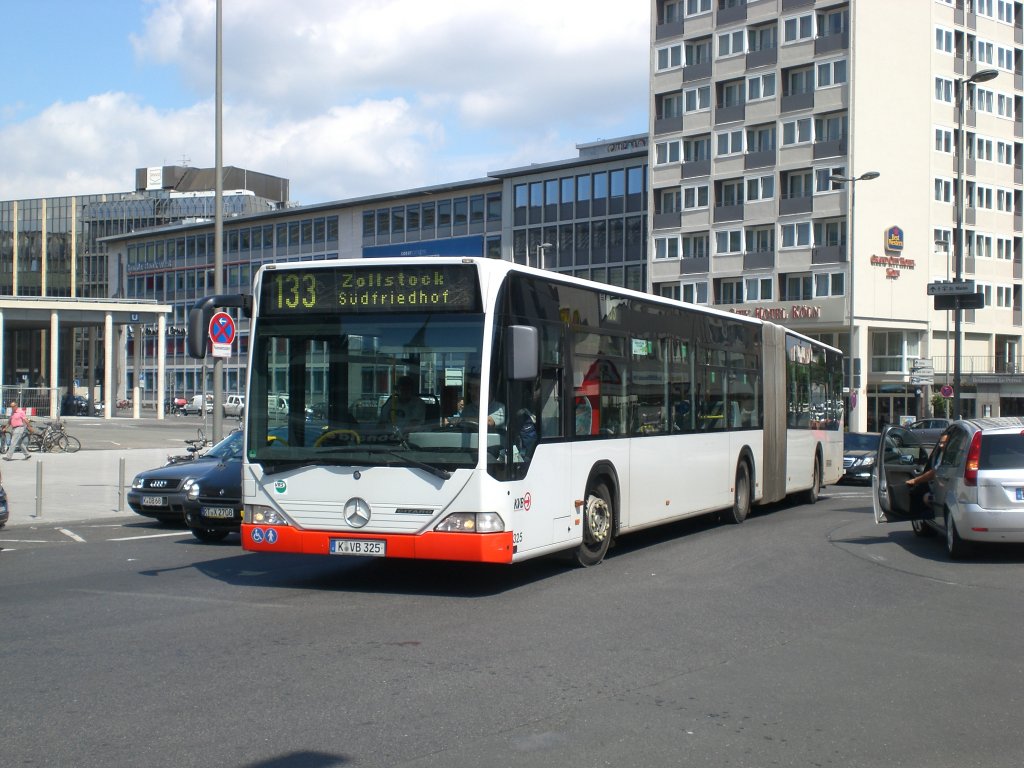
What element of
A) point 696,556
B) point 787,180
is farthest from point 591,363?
point 787,180

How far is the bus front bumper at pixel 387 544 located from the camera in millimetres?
10758

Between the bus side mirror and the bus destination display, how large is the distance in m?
0.48

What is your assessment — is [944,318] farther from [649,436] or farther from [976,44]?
[649,436]

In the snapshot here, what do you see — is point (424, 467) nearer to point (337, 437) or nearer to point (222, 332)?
point (337, 437)

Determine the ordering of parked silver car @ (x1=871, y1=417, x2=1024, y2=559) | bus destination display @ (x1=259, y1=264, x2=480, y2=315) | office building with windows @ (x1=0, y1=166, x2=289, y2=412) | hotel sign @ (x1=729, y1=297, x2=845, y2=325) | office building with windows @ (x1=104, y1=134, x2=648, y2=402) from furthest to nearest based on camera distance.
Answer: office building with windows @ (x1=0, y1=166, x2=289, y2=412) → office building with windows @ (x1=104, y1=134, x2=648, y2=402) → hotel sign @ (x1=729, y1=297, x2=845, y2=325) → parked silver car @ (x1=871, y1=417, x2=1024, y2=559) → bus destination display @ (x1=259, y1=264, x2=480, y2=315)

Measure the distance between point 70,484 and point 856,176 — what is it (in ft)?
158

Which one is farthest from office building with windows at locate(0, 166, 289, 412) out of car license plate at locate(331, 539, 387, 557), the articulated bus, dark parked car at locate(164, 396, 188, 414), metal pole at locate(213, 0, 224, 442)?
car license plate at locate(331, 539, 387, 557)

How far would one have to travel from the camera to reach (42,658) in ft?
26.8

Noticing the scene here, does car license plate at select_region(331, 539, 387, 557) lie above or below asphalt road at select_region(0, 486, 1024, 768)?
above

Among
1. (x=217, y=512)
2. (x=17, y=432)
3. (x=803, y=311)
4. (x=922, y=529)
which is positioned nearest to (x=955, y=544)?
(x=922, y=529)

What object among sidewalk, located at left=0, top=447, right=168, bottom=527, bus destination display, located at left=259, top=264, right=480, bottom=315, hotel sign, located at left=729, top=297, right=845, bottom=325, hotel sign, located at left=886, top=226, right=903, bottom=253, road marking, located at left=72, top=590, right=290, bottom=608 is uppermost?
hotel sign, located at left=886, top=226, right=903, bottom=253

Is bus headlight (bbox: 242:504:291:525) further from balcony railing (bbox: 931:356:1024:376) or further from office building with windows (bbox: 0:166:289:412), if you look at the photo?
office building with windows (bbox: 0:166:289:412)

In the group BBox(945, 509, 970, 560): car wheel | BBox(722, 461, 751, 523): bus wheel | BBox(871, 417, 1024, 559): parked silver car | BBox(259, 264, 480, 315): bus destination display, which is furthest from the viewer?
BBox(722, 461, 751, 523): bus wheel

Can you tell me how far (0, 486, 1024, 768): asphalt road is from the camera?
6.13 metres
